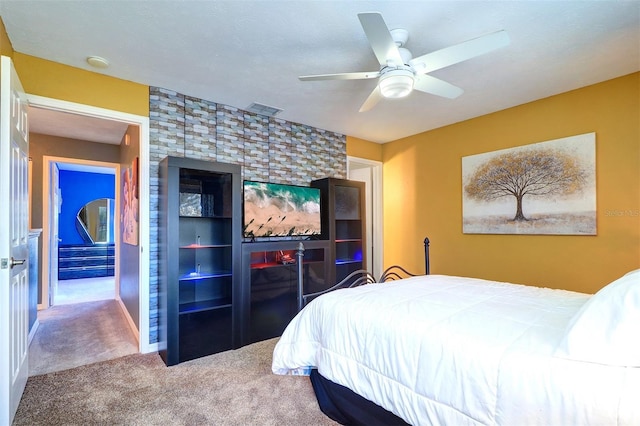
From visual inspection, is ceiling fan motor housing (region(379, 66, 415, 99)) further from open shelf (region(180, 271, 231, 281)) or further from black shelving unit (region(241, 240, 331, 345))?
open shelf (region(180, 271, 231, 281))

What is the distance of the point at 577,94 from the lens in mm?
3055

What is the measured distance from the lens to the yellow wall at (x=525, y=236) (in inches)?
110

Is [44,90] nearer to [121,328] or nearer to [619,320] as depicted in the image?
[121,328]

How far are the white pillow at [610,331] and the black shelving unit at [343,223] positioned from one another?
288 cm

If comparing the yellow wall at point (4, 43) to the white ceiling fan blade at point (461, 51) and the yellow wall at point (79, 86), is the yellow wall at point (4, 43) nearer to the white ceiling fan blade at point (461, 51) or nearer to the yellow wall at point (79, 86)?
the yellow wall at point (79, 86)

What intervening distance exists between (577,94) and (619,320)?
290 cm

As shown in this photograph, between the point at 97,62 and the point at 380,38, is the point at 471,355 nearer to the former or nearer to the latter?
the point at 380,38

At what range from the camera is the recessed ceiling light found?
8.16 feet

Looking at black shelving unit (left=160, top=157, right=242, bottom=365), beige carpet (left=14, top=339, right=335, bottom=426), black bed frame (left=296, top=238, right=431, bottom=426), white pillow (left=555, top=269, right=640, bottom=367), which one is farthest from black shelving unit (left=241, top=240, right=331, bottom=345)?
white pillow (left=555, top=269, right=640, bottom=367)

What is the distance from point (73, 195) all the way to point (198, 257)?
19.7 feet

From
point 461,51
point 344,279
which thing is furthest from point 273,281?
point 461,51

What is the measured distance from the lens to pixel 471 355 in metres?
1.25

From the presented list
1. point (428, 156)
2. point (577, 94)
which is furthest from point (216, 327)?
point (577, 94)

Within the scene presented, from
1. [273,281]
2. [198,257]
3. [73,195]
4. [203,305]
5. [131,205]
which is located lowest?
[203,305]
